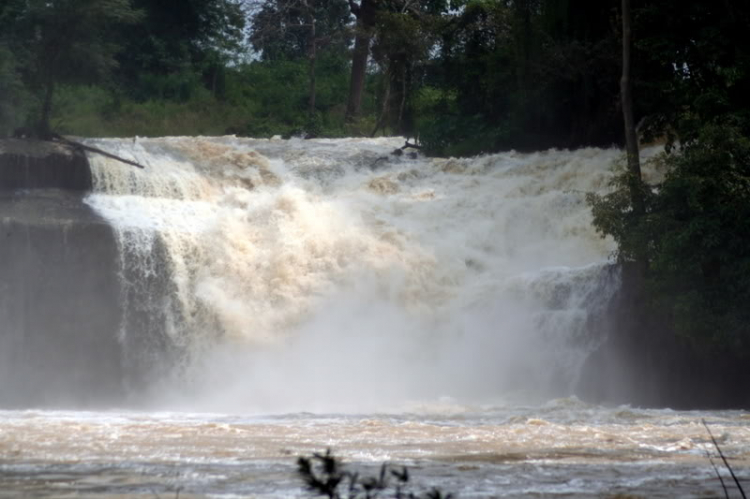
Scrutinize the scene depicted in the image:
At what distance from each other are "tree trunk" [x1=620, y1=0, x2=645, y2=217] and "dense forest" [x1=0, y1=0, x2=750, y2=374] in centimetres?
6

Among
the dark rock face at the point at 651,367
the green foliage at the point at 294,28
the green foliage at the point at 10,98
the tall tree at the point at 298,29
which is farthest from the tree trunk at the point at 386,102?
the dark rock face at the point at 651,367

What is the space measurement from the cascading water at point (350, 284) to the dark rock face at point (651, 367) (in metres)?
0.33

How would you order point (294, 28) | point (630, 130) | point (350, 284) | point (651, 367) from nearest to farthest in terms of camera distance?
point (651, 367), point (630, 130), point (350, 284), point (294, 28)

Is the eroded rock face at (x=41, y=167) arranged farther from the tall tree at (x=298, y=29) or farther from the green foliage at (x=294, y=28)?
the green foliage at (x=294, y=28)

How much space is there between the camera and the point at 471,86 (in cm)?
3206

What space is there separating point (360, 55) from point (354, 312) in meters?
19.1

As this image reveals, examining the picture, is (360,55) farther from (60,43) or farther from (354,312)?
(354,312)

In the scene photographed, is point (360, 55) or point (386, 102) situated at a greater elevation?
point (360, 55)

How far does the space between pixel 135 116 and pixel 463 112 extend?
1171cm

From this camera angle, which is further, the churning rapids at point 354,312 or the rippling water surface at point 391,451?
the churning rapids at point 354,312

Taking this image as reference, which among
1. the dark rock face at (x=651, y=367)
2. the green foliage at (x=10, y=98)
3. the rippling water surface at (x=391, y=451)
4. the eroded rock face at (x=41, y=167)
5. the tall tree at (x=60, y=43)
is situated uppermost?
the tall tree at (x=60, y=43)

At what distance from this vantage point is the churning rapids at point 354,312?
1377 cm

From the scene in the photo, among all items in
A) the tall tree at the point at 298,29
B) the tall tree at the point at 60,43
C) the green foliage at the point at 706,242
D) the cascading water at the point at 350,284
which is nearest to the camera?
the green foliage at the point at 706,242

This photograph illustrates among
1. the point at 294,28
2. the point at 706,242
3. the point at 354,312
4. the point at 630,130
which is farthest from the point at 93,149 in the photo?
the point at 294,28
